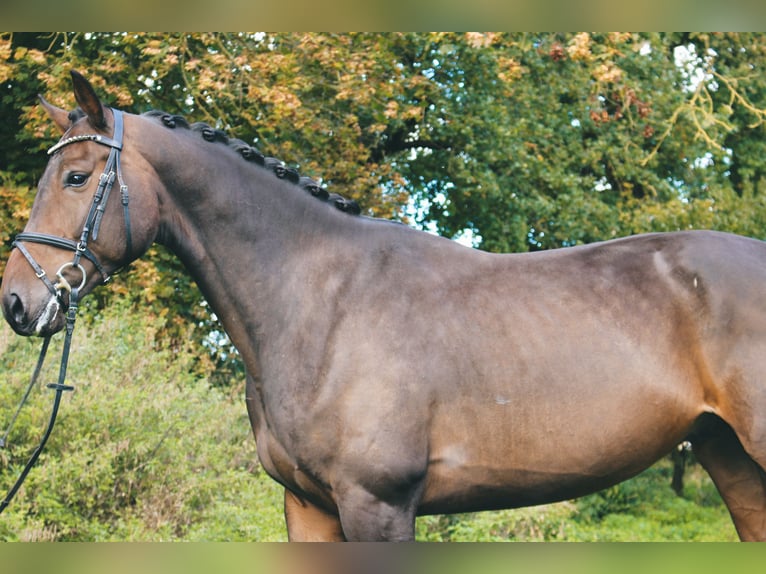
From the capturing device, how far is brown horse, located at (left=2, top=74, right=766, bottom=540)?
3.35m

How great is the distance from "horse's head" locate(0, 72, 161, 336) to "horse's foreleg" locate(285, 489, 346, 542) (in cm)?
126

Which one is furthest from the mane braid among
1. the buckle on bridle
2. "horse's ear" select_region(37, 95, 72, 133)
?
the buckle on bridle

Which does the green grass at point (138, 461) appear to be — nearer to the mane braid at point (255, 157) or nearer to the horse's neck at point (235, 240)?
the horse's neck at point (235, 240)

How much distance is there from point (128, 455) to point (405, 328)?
5.23 meters

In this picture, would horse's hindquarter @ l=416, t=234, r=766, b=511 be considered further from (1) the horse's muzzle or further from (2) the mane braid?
(1) the horse's muzzle

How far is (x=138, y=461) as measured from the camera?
797cm

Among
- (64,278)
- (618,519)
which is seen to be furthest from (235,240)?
(618,519)

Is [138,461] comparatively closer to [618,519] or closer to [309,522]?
[309,522]

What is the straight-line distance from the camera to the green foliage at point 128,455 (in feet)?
24.0

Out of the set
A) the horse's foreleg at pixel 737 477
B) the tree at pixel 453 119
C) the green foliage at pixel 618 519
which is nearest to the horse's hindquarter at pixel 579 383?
the horse's foreleg at pixel 737 477

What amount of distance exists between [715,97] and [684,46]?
1.36 m

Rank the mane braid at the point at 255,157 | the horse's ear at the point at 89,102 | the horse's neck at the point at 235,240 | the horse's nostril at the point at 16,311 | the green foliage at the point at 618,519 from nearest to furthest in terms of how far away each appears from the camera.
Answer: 1. the horse's nostril at the point at 16,311
2. the horse's ear at the point at 89,102
3. the horse's neck at the point at 235,240
4. the mane braid at the point at 255,157
5. the green foliage at the point at 618,519

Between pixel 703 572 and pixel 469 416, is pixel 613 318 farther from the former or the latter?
pixel 703 572

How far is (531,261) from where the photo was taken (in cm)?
376
